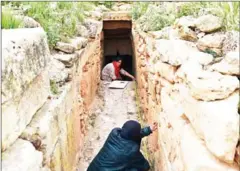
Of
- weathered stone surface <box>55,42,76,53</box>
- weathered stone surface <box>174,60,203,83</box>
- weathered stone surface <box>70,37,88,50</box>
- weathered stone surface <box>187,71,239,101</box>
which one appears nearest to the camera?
weathered stone surface <box>187,71,239,101</box>

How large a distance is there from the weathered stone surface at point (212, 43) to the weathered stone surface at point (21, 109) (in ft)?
4.50


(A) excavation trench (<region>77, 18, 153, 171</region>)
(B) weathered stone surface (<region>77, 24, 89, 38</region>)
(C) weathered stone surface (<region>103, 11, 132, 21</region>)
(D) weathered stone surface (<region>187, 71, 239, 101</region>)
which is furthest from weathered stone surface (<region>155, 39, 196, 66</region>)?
(C) weathered stone surface (<region>103, 11, 132, 21</region>)

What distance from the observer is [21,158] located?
2451 mm

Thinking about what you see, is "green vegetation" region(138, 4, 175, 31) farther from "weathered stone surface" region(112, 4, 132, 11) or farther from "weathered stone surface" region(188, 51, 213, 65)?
"weathered stone surface" region(112, 4, 132, 11)

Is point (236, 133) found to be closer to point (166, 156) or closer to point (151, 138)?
point (166, 156)

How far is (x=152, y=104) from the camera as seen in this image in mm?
4949

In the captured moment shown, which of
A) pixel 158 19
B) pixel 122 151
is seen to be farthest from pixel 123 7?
pixel 122 151

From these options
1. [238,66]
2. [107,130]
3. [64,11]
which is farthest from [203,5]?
[107,130]

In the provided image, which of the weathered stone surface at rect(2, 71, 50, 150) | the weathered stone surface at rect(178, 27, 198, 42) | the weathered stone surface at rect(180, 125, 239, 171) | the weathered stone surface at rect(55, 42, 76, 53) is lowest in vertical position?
the weathered stone surface at rect(180, 125, 239, 171)

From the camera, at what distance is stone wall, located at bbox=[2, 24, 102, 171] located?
245 centimetres

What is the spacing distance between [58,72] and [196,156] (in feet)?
8.29

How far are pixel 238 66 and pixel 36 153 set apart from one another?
1505 mm

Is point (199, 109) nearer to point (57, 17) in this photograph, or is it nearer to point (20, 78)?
point (20, 78)

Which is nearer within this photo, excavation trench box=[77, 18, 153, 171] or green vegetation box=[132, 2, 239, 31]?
green vegetation box=[132, 2, 239, 31]
